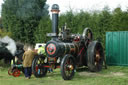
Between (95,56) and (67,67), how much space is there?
188 centimetres

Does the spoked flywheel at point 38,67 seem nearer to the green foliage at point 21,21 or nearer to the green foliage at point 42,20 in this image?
the green foliage at point 42,20

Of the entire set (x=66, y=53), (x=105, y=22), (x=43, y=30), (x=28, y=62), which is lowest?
(x=28, y=62)

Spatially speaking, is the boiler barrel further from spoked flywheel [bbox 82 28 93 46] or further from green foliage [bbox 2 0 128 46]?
green foliage [bbox 2 0 128 46]

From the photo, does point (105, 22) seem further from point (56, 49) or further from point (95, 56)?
point (56, 49)

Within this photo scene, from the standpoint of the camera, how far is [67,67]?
6738 mm

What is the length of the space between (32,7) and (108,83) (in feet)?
27.8

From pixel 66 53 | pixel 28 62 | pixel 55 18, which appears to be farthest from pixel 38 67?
pixel 55 18

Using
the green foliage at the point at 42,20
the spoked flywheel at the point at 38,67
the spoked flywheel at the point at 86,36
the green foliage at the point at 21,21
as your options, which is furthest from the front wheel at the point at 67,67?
the green foliage at the point at 21,21

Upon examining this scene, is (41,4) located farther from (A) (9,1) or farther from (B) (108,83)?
(B) (108,83)

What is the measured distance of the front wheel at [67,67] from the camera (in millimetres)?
6469

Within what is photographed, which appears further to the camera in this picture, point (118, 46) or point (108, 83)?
point (118, 46)

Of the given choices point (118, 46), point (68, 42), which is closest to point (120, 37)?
point (118, 46)

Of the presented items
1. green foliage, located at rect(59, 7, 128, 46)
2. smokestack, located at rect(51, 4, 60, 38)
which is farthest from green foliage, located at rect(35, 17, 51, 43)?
smokestack, located at rect(51, 4, 60, 38)

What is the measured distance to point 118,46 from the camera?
10391 millimetres
